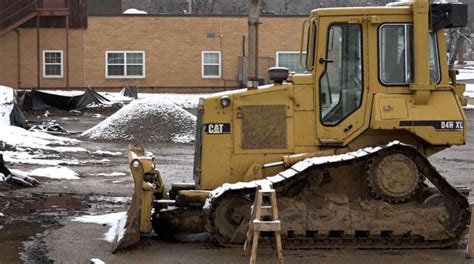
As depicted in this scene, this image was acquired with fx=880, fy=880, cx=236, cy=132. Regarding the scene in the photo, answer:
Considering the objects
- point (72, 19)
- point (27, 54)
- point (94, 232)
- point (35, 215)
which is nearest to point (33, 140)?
point (35, 215)

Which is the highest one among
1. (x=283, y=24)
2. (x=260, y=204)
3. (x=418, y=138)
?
(x=283, y=24)

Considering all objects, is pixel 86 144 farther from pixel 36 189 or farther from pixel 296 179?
pixel 296 179

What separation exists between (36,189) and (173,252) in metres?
6.43

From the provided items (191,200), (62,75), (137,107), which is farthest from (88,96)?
(191,200)

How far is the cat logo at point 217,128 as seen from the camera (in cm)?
1149

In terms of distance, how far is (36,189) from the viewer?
1664 cm

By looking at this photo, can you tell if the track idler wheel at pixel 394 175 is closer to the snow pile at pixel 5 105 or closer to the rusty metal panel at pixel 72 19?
the snow pile at pixel 5 105

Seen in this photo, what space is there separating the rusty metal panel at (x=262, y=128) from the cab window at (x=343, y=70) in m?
0.64

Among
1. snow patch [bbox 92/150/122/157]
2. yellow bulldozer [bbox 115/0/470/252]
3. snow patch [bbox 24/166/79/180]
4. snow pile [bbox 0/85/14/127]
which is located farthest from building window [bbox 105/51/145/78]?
yellow bulldozer [bbox 115/0/470/252]

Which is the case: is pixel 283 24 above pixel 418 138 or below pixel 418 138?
above

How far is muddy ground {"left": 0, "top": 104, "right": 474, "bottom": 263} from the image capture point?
10547 millimetres

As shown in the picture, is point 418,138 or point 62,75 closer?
point 418,138

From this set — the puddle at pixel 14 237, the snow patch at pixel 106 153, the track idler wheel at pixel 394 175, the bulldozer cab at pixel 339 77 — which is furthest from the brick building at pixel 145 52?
the track idler wheel at pixel 394 175

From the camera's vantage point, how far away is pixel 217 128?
11.5 metres
